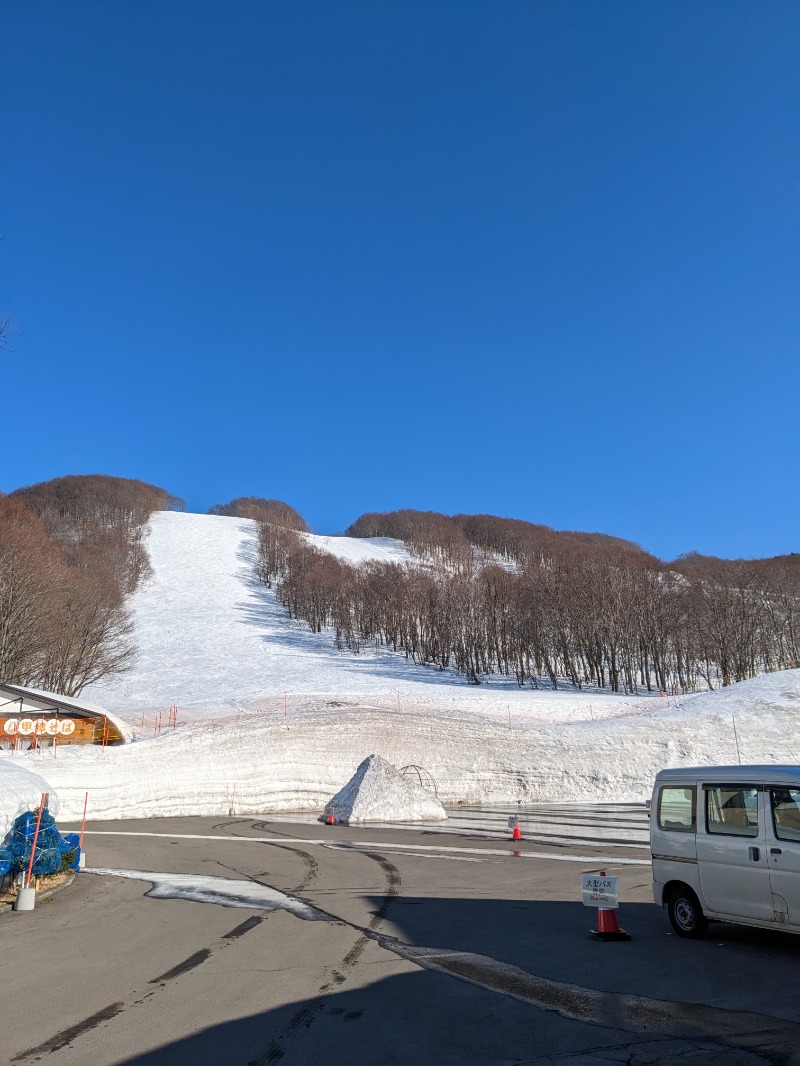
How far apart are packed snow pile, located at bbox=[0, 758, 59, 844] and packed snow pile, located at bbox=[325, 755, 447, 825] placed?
15.4 metres

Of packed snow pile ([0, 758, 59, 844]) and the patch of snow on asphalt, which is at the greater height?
packed snow pile ([0, 758, 59, 844])

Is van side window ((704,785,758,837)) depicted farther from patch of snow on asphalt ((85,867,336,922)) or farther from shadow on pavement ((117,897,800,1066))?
patch of snow on asphalt ((85,867,336,922))

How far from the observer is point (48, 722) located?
31.8 m

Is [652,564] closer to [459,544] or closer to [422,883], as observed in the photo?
[459,544]

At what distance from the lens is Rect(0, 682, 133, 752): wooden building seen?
31.1 metres

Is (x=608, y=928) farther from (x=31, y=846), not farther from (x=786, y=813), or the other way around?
(x=31, y=846)

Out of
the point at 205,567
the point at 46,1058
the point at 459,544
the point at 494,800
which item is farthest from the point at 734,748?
the point at 459,544

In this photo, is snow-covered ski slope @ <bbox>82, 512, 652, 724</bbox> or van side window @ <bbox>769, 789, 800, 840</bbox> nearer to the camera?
van side window @ <bbox>769, 789, 800, 840</bbox>

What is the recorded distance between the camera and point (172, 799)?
98.9 ft

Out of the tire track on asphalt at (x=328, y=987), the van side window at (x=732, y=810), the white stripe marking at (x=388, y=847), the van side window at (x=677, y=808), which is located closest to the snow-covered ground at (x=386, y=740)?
the white stripe marking at (x=388, y=847)

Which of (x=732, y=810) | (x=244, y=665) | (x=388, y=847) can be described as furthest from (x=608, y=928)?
(x=244, y=665)

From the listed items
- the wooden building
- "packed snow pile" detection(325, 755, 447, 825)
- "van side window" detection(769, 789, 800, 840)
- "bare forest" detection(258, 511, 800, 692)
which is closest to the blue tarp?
"van side window" detection(769, 789, 800, 840)

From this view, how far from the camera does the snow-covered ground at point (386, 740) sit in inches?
1187

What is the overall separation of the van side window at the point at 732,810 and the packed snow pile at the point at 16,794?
11.2m
